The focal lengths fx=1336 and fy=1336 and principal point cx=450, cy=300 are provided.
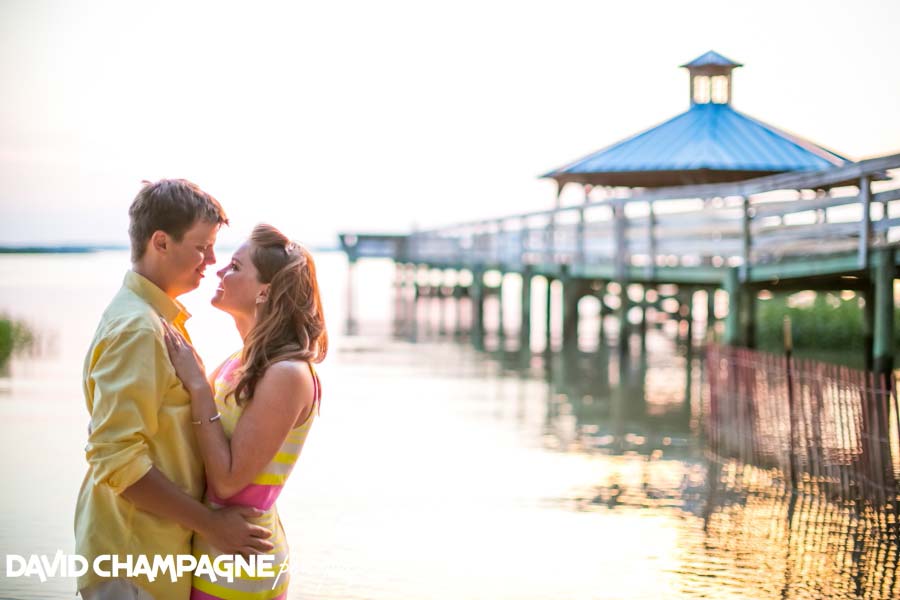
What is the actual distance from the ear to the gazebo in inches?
849

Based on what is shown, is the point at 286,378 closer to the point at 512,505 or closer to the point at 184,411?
the point at 184,411

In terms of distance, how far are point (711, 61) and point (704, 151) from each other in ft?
12.8

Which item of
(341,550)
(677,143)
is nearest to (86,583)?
(341,550)

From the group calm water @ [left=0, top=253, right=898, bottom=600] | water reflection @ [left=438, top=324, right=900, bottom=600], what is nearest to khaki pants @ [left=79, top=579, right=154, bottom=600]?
calm water @ [left=0, top=253, right=898, bottom=600]

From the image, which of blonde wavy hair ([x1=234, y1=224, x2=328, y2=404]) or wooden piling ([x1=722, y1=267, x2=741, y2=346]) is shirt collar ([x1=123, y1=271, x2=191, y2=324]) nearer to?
blonde wavy hair ([x1=234, y1=224, x2=328, y2=404])

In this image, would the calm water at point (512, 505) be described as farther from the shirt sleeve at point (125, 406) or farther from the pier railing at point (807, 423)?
the shirt sleeve at point (125, 406)

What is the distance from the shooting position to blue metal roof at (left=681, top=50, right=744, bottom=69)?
92.5 ft

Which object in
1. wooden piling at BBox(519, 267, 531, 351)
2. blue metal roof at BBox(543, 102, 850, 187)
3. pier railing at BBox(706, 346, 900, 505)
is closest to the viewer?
pier railing at BBox(706, 346, 900, 505)

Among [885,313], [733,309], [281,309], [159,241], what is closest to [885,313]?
[885,313]

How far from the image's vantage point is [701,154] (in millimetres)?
24984

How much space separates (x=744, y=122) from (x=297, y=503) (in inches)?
778

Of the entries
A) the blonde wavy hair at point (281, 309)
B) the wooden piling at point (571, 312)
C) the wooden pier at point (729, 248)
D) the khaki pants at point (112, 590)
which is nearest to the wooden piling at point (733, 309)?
the wooden pier at point (729, 248)

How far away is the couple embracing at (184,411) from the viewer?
291 cm

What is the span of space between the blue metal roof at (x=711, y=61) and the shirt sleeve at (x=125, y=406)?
26479 mm
